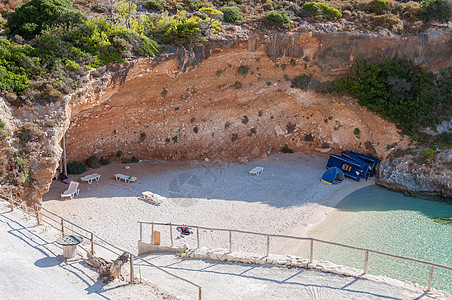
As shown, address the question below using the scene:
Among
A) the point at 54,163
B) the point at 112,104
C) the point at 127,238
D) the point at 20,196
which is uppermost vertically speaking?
the point at 112,104

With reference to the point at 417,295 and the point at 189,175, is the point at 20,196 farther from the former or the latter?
the point at 417,295

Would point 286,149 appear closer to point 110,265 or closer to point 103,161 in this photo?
point 103,161

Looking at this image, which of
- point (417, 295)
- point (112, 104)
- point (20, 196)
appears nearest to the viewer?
point (417, 295)

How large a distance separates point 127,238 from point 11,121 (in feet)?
24.9

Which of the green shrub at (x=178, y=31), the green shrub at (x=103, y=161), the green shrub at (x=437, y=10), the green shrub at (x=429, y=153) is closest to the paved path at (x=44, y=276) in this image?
the green shrub at (x=103, y=161)

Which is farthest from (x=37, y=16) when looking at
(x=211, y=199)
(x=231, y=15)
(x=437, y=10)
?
(x=437, y=10)

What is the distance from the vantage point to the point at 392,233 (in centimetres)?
1950

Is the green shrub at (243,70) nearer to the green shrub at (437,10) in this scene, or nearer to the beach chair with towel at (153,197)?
the beach chair with towel at (153,197)

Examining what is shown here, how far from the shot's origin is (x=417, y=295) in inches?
429

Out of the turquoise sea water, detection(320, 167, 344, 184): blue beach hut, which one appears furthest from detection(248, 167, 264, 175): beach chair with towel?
the turquoise sea water

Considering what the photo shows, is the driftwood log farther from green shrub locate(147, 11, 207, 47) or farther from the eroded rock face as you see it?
the eroded rock face

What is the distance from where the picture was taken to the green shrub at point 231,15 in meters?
27.5

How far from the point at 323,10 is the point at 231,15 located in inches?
287

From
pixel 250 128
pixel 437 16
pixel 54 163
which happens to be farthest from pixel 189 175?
pixel 437 16
